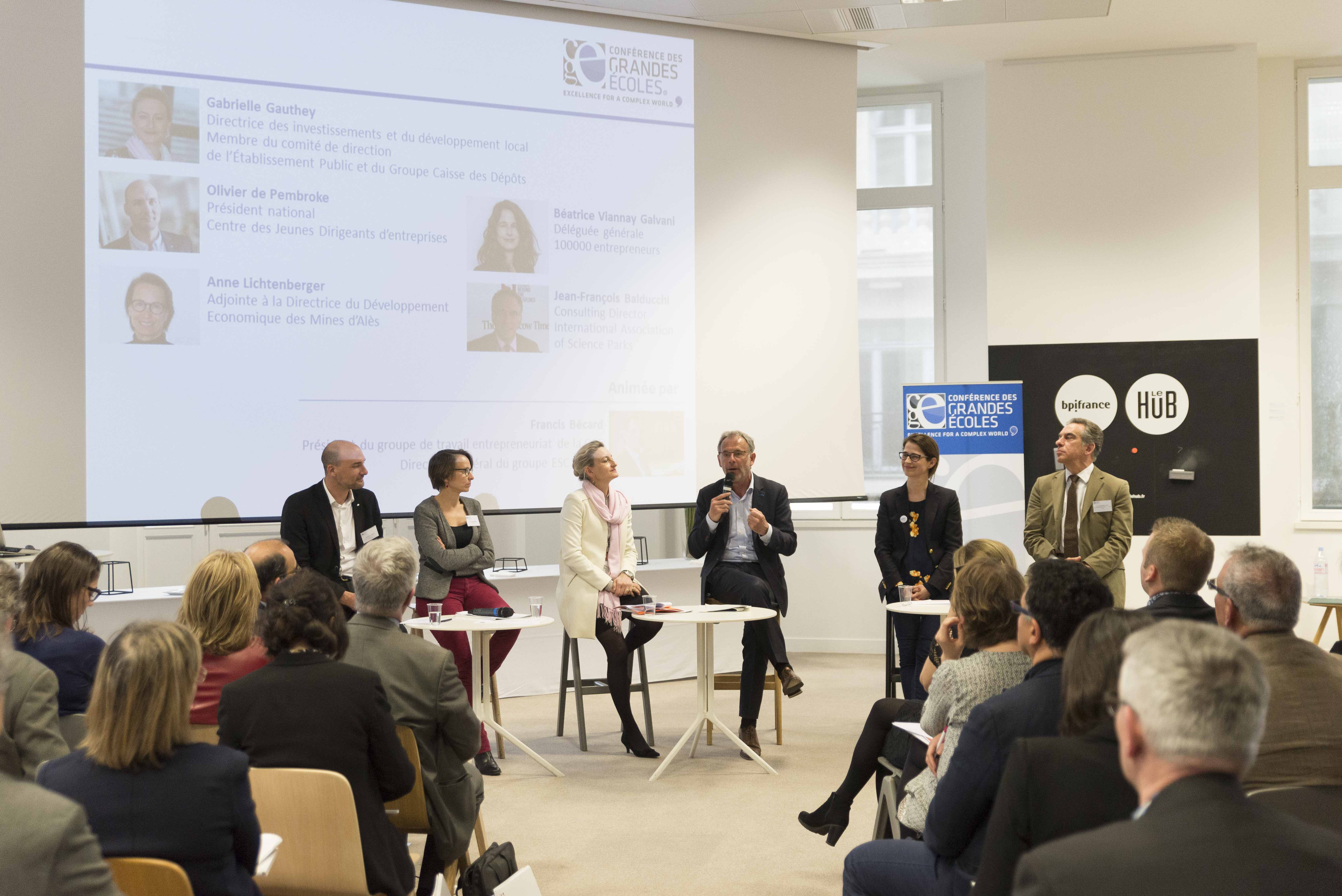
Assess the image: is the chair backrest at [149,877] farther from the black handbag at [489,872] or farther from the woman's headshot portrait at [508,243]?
the woman's headshot portrait at [508,243]

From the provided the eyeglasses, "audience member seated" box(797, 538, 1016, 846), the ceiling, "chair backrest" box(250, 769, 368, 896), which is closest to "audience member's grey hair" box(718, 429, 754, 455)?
"audience member seated" box(797, 538, 1016, 846)

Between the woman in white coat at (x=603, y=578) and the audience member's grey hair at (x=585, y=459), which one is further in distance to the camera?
the audience member's grey hair at (x=585, y=459)

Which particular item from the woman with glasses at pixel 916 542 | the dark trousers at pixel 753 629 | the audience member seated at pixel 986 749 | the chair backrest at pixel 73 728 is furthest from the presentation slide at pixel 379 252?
the audience member seated at pixel 986 749

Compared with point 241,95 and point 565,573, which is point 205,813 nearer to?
point 565,573

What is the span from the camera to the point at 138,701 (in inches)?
68.2

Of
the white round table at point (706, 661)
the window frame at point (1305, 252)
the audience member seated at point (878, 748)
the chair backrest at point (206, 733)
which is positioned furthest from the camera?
the window frame at point (1305, 252)

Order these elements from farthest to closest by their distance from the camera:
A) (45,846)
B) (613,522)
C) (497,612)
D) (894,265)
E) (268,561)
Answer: (894,265) → (613,522) → (497,612) → (268,561) → (45,846)

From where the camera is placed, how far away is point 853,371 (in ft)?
22.7

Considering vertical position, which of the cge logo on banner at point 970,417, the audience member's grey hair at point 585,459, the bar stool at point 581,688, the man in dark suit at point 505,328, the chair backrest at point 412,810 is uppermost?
the man in dark suit at point 505,328

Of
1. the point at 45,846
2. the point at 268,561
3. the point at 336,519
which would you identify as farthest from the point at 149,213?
the point at 45,846

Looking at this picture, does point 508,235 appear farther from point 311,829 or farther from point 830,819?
point 311,829

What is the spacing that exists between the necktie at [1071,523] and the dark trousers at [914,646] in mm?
764

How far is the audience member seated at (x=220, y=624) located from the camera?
8.94ft

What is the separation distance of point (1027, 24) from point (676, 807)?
520 cm
